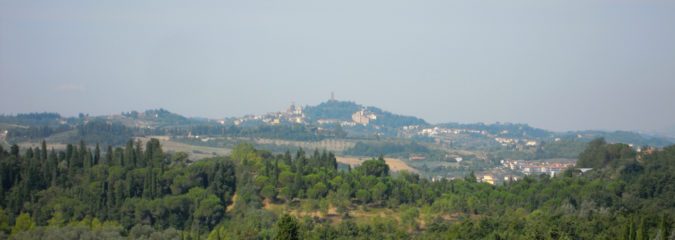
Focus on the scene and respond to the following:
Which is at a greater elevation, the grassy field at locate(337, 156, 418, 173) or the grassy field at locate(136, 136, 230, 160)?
the grassy field at locate(136, 136, 230, 160)

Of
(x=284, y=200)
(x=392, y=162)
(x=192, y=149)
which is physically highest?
(x=192, y=149)

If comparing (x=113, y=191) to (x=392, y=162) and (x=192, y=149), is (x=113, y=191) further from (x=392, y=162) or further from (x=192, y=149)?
(x=392, y=162)

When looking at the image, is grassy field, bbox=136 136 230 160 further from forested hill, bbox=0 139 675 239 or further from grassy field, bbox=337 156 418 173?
forested hill, bbox=0 139 675 239

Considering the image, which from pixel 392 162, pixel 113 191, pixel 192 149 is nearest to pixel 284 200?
pixel 113 191

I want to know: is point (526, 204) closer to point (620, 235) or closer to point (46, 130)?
point (620, 235)

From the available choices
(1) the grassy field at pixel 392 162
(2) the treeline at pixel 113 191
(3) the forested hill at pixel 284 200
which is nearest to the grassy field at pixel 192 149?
(1) the grassy field at pixel 392 162

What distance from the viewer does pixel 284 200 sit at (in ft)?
237

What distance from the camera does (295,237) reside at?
1610 inches

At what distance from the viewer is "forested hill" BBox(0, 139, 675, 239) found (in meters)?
56.6

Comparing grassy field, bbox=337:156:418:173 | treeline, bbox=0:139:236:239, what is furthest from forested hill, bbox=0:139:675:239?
grassy field, bbox=337:156:418:173

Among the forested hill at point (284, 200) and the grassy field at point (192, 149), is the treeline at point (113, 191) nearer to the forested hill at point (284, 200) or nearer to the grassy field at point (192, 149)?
the forested hill at point (284, 200)

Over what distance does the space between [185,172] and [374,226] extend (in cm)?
2125

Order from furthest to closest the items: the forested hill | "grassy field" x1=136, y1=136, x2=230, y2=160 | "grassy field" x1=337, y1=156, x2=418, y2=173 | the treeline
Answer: "grassy field" x1=337, y1=156, x2=418, y2=173, "grassy field" x1=136, y1=136, x2=230, y2=160, the treeline, the forested hill

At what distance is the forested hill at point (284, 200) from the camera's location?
56594 millimetres
